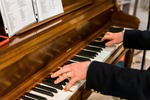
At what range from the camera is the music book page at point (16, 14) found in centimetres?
97

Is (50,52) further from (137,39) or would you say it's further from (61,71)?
(137,39)

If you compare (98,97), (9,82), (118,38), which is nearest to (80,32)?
(118,38)

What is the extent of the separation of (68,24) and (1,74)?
1.83 feet

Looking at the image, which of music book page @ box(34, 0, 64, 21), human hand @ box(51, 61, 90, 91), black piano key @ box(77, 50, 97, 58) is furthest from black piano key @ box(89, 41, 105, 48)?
human hand @ box(51, 61, 90, 91)

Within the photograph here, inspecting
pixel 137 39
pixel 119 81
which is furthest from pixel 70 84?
pixel 137 39

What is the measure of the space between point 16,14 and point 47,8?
0.83 ft

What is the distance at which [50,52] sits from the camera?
1.25m

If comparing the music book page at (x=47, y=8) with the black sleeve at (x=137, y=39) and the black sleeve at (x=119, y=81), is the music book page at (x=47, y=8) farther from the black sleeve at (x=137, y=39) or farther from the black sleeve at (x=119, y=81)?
the black sleeve at (x=137, y=39)

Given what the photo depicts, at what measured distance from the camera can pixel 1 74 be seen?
94cm

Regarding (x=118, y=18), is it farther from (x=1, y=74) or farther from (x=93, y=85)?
(x=1, y=74)

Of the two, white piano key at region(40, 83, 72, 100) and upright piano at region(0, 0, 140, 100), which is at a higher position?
upright piano at region(0, 0, 140, 100)

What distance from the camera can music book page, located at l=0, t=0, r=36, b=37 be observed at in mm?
967

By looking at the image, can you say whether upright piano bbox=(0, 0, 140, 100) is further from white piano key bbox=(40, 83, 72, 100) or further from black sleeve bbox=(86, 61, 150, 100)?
black sleeve bbox=(86, 61, 150, 100)

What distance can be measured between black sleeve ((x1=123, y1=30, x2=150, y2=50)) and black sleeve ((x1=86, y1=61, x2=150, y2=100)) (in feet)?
1.81
